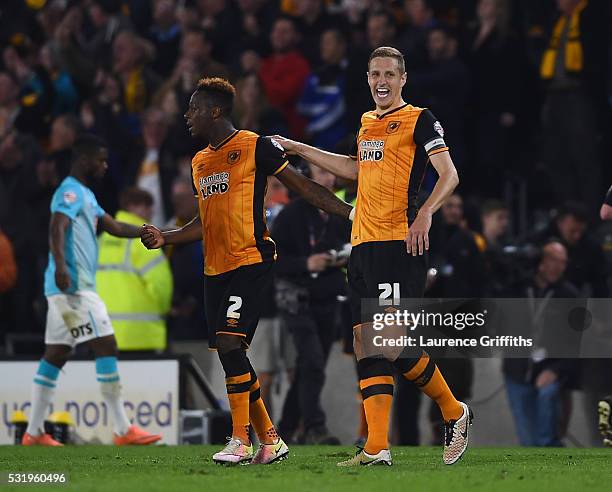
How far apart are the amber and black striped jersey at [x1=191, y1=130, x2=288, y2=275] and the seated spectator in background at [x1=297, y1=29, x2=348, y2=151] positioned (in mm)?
6652

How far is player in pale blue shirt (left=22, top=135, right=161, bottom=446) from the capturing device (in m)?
11.7

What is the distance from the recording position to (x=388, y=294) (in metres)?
8.27

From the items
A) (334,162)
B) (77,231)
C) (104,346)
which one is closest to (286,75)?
(77,231)

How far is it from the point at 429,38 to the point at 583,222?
2987mm

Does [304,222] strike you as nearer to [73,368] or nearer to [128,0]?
[73,368]

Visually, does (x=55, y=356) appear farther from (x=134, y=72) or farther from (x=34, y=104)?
(x=134, y=72)

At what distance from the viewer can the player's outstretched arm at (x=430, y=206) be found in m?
8.09

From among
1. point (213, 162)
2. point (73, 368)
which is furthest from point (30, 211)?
point (213, 162)

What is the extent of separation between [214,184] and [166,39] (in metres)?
9.51

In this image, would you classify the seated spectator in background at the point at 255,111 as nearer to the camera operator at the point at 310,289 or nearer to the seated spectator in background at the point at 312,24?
the seated spectator in background at the point at 312,24

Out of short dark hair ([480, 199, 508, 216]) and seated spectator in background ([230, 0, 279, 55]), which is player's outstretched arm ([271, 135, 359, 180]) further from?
seated spectator in background ([230, 0, 279, 55])

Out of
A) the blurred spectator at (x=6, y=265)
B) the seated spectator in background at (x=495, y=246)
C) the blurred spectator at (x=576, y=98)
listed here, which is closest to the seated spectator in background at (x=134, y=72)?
the blurred spectator at (x=6, y=265)

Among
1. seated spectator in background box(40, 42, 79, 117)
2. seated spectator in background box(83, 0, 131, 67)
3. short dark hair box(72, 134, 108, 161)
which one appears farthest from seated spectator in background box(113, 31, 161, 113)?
short dark hair box(72, 134, 108, 161)

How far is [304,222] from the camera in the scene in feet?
41.5
